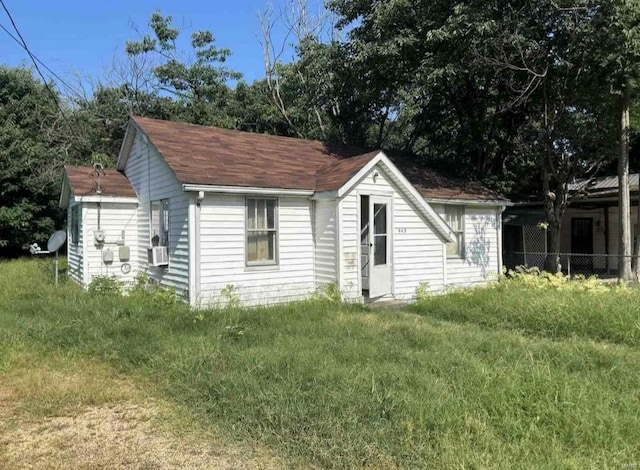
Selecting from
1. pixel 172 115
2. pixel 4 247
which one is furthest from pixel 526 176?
pixel 4 247

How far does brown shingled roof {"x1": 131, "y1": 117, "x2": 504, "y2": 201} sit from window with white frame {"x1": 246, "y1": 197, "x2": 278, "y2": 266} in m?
0.49

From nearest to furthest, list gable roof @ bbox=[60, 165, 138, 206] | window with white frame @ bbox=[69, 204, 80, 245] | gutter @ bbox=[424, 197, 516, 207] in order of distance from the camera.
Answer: gable roof @ bbox=[60, 165, 138, 206]
gutter @ bbox=[424, 197, 516, 207]
window with white frame @ bbox=[69, 204, 80, 245]

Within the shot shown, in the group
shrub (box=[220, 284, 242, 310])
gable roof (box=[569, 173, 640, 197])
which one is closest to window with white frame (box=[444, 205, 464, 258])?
gable roof (box=[569, 173, 640, 197])

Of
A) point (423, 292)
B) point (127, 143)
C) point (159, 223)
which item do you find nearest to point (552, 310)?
point (423, 292)

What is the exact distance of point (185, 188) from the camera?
939cm

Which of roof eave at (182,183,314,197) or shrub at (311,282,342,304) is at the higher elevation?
roof eave at (182,183,314,197)

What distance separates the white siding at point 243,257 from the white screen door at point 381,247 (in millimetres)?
1467

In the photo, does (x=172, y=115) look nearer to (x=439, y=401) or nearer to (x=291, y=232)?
(x=291, y=232)

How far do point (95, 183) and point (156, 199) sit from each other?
2234mm

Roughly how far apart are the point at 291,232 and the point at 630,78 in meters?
8.69

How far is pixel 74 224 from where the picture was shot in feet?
46.9

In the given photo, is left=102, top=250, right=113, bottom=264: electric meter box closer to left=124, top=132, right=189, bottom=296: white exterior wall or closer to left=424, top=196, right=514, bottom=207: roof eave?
left=124, top=132, right=189, bottom=296: white exterior wall

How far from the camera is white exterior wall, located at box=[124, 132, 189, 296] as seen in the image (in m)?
10.2

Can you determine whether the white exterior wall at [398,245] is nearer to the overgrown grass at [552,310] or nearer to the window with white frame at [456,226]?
the window with white frame at [456,226]
